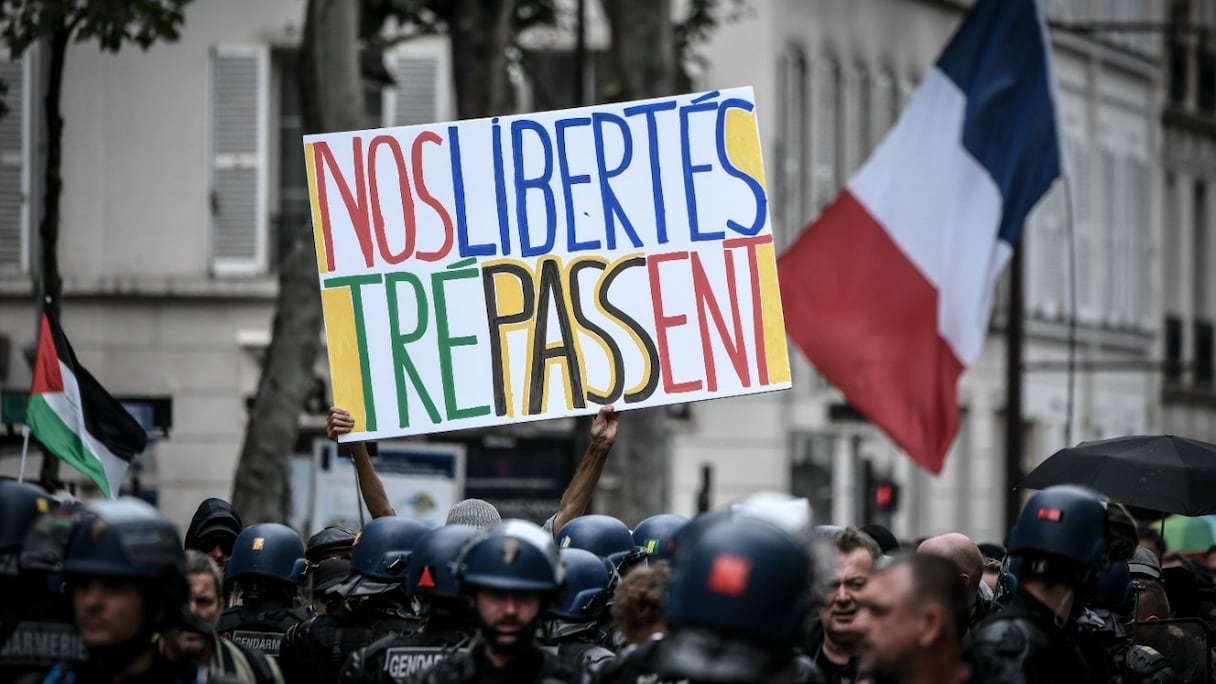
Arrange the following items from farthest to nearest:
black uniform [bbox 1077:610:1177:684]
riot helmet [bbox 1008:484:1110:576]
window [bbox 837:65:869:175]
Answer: window [bbox 837:65:869:175] < black uniform [bbox 1077:610:1177:684] < riot helmet [bbox 1008:484:1110:576]

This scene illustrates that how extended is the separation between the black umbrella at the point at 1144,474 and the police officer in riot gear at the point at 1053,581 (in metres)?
2.50

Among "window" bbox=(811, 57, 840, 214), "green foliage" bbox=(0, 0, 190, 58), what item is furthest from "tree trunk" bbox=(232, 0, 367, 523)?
"window" bbox=(811, 57, 840, 214)

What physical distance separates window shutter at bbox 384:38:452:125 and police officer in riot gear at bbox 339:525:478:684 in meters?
18.6

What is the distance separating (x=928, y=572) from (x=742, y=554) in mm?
536

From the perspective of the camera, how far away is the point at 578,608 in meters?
7.69

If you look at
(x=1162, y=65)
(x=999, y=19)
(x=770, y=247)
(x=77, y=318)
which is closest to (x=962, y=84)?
(x=999, y=19)

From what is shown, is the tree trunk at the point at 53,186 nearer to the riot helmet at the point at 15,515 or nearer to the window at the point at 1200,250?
the riot helmet at the point at 15,515

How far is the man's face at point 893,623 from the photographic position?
549cm

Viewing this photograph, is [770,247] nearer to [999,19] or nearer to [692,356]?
[692,356]

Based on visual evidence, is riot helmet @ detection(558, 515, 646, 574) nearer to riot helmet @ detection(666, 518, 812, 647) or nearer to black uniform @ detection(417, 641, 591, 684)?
black uniform @ detection(417, 641, 591, 684)

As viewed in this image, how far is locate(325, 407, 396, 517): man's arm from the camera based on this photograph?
8.97 meters

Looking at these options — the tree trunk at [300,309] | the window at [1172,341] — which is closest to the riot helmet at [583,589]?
the tree trunk at [300,309]

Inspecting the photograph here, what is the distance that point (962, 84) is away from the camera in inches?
663

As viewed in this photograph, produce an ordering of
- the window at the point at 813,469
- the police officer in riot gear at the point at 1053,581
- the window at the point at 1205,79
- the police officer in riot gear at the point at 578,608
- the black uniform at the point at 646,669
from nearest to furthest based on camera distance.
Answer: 1. the black uniform at the point at 646,669
2. the police officer in riot gear at the point at 1053,581
3. the police officer in riot gear at the point at 578,608
4. the window at the point at 813,469
5. the window at the point at 1205,79
